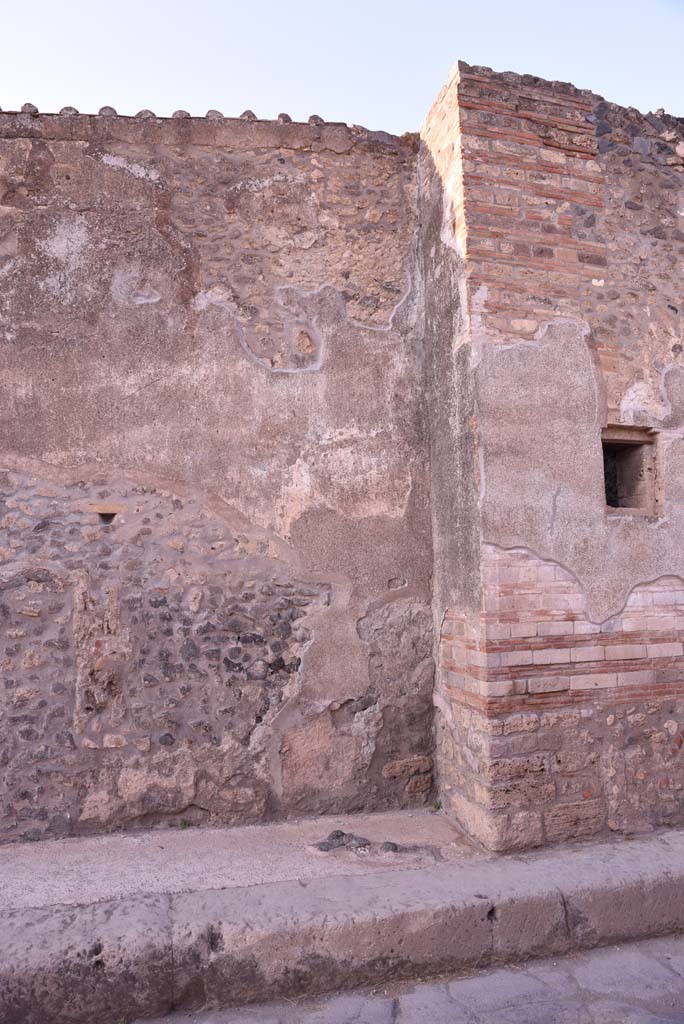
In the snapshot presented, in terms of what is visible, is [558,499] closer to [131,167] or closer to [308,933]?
[308,933]

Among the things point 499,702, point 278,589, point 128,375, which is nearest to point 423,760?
point 499,702

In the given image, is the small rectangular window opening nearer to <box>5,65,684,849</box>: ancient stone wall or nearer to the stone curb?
<box>5,65,684,849</box>: ancient stone wall

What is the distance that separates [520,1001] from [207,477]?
2592mm

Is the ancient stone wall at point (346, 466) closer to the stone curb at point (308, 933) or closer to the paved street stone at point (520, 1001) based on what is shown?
the stone curb at point (308, 933)

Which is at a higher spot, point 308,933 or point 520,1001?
point 308,933

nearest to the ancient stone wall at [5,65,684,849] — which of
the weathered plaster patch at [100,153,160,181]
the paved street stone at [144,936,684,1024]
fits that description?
the weathered plaster patch at [100,153,160,181]

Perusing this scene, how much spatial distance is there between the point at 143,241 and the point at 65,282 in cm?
45

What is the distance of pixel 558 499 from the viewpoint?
3.66m

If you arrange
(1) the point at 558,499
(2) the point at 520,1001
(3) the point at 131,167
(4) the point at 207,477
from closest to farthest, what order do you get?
(2) the point at 520,1001 → (1) the point at 558,499 → (4) the point at 207,477 → (3) the point at 131,167

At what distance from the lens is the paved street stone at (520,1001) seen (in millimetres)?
2607

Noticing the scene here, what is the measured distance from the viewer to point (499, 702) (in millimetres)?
3484

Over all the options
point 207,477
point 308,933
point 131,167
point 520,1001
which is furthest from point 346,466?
point 520,1001

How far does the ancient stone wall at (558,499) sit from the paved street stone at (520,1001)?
0.63 m

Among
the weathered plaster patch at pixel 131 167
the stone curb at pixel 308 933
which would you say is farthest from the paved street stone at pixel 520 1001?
the weathered plaster patch at pixel 131 167
